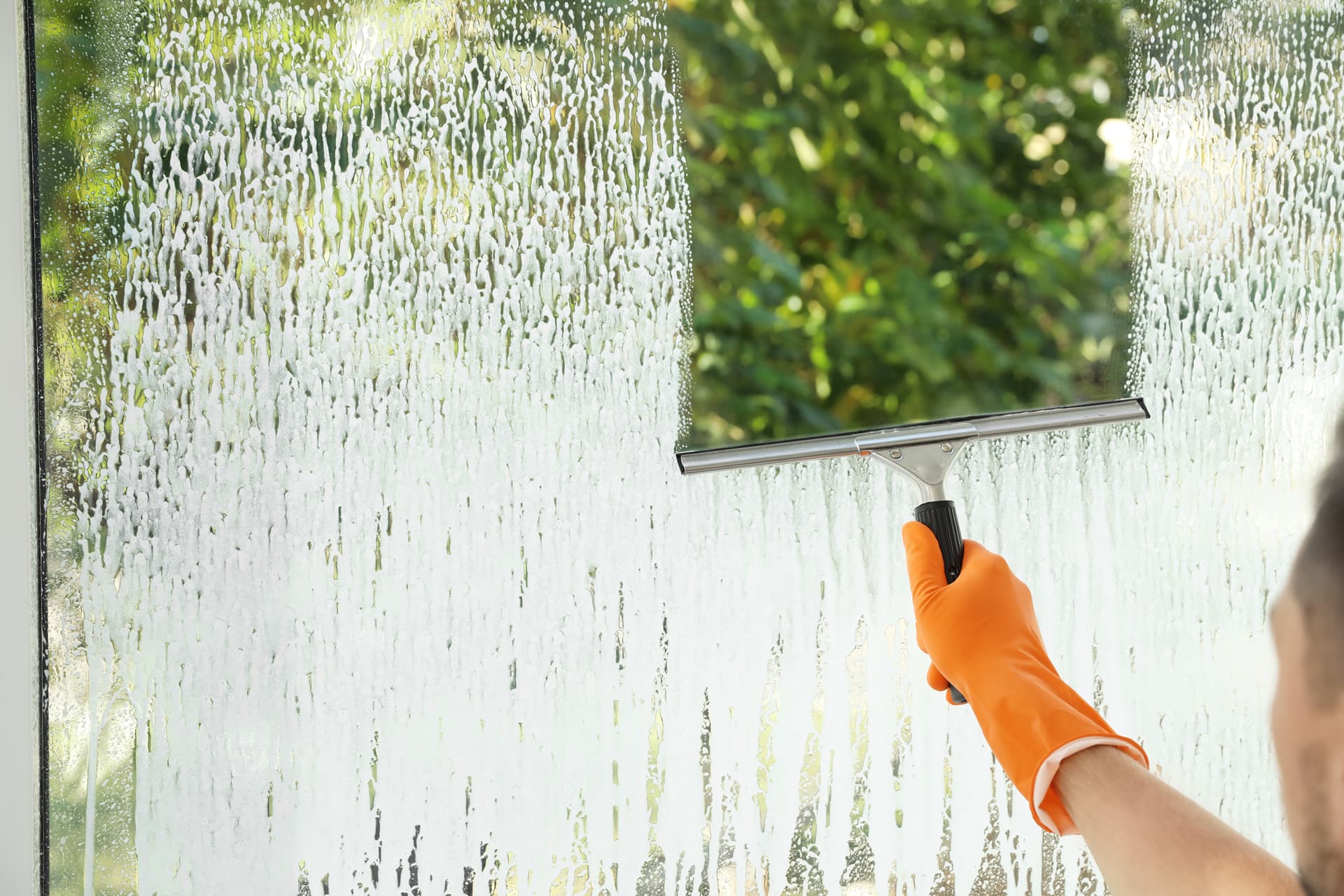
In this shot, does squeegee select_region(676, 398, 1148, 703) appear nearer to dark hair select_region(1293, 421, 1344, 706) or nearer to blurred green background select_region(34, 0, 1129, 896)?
blurred green background select_region(34, 0, 1129, 896)

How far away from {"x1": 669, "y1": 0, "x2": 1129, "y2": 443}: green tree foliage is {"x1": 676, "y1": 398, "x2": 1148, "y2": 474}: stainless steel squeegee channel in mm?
51

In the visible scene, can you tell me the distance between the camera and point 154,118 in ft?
2.01

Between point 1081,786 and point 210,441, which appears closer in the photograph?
point 1081,786

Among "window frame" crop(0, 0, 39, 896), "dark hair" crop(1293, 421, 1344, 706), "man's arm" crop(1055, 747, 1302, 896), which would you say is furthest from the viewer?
"window frame" crop(0, 0, 39, 896)

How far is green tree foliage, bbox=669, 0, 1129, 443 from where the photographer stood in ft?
2.19

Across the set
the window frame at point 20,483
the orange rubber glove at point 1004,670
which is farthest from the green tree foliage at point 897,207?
the window frame at point 20,483

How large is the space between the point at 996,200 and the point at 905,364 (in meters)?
0.14

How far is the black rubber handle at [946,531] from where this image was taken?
632 millimetres

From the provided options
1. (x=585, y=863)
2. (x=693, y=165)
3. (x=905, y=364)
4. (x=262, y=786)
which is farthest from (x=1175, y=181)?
(x=262, y=786)

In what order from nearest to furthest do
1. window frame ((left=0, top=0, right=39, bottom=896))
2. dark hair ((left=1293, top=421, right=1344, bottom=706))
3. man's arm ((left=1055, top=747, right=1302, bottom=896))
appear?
dark hair ((left=1293, top=421, right=1344, bottom=706)) < man's arm ((left=1055, top=747, right=1302, bottom=896)) < window frame ((left=0, top=0, right=39, bottom=896))

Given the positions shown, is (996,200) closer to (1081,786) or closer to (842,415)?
(842,415)

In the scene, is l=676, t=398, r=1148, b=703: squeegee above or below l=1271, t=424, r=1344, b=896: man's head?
above

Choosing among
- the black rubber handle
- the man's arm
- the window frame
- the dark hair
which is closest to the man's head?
the dark hair

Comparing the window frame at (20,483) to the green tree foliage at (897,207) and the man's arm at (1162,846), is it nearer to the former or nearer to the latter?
the green tree foliage at (897,207)
